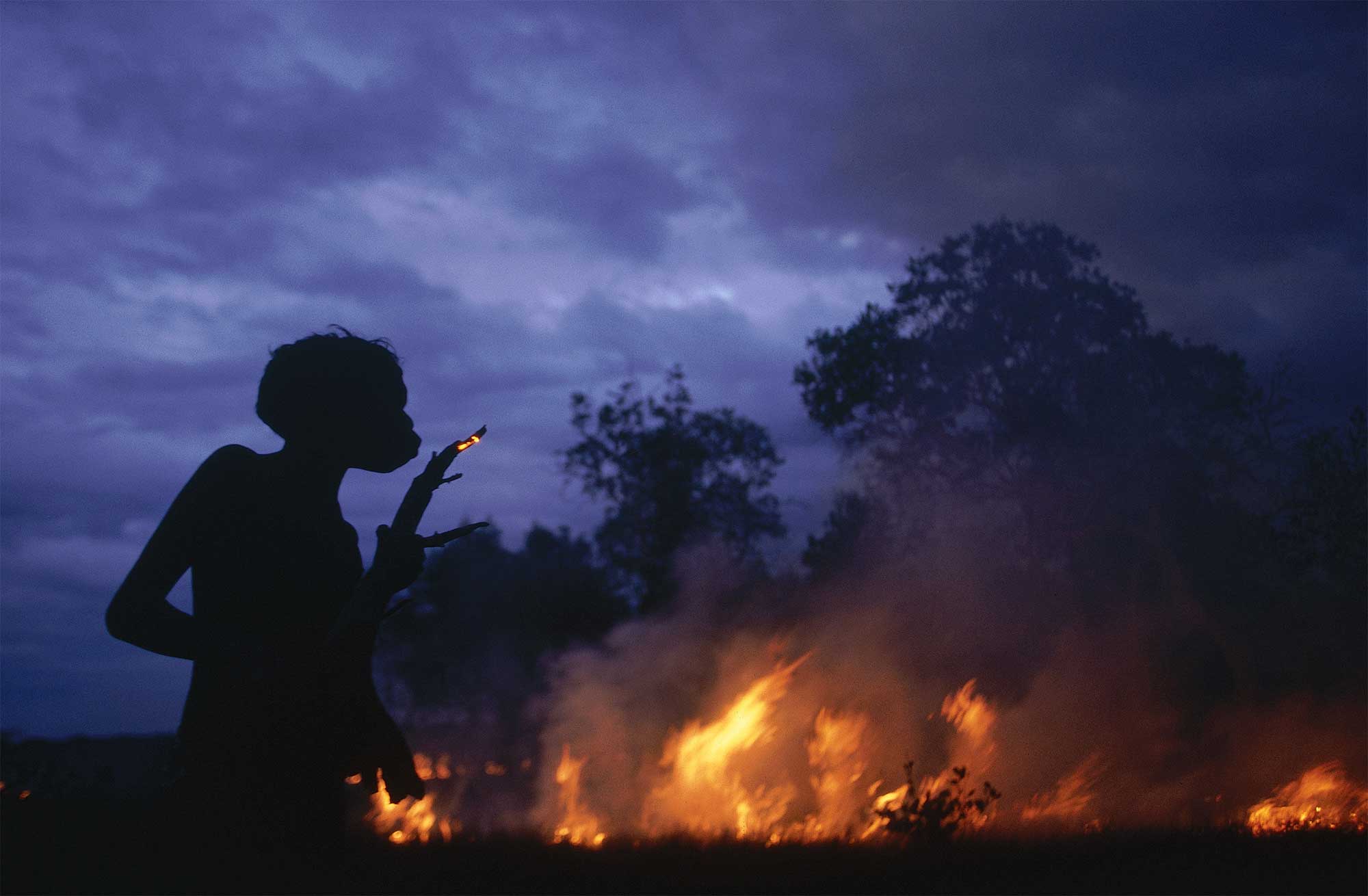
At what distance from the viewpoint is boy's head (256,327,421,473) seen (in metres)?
2.43

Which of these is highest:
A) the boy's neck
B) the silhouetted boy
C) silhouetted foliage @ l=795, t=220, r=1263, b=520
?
silhouetted foliage @ l=795, t=220, r=1263, b=520

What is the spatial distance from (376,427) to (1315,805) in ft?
54.8

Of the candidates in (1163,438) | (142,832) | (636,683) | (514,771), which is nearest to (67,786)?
(514,771)

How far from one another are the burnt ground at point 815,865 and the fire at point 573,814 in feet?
5.79

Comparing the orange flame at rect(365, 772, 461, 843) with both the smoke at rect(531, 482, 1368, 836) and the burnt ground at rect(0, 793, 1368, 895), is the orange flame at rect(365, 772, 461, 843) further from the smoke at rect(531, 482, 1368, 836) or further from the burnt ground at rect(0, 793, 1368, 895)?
the smoke at rect(531, 482, 1368, 836)

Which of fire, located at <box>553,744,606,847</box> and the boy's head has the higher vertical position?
the boy's head

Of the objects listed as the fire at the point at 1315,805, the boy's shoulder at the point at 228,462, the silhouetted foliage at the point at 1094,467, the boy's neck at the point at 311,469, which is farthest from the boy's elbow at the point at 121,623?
the silhouetted foliage at the point at 1094,467

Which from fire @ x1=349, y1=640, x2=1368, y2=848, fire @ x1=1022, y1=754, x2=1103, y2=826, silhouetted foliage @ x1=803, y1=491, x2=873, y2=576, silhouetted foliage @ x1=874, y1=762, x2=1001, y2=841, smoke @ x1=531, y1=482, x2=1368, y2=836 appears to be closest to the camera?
silhouetted foliage @ x1=874, y1=762, x2=1001, y2=841

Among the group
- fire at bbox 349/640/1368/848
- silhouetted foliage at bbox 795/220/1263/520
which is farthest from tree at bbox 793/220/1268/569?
fire at bbox 349/640/1368/848

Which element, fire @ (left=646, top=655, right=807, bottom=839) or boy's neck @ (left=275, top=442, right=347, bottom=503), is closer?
boy's neck @ (left=275, top=442, right=347, bottom=503)

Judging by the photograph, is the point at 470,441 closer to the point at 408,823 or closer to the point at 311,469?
the point at 311,469

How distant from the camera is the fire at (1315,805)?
13141 millimetres

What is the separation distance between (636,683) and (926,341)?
11792mm

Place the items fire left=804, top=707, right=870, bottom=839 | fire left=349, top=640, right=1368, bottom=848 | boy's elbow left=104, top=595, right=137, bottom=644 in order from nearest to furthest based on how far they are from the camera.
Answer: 1. boy's elbow left=104, top=595, right=137, bottom=644
2. fire left=349, top=640, right=1368, bottom=848
3. fire left=804, top=707, right=870, bottom=839
